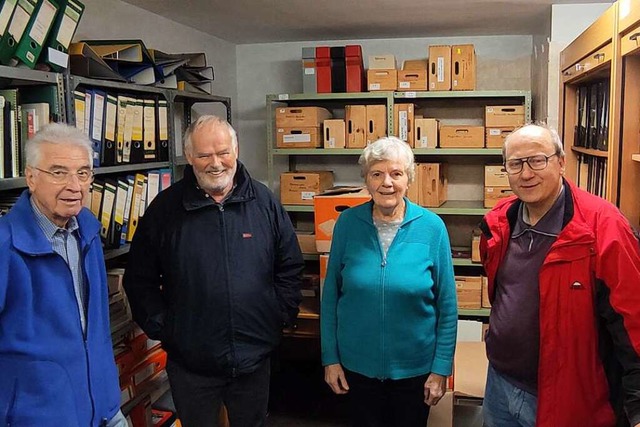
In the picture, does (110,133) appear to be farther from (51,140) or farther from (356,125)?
(356,125)

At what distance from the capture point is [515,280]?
5.12ft

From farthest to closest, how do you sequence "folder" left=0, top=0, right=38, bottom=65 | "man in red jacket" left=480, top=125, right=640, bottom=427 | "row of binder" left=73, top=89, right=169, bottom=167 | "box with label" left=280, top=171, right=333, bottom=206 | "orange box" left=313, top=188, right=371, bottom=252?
1. "box with label" left=280, top=171, right=333, bottom=206
2. "orange box" left=313, top=188, right=371, bottom=252
3. "row of binder" left=73, top=89, right=169, bottom=167
4. "folder" left=0, top=0, right=38, bottom=65
5. "man in red jacket" left=480, top=125, right=640, bottom=427

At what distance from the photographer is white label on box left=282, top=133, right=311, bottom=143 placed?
147 inches

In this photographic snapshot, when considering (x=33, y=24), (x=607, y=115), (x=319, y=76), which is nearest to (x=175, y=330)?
(x=33, y=24)

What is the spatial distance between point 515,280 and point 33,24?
1.66 m

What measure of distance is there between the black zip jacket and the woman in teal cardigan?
270mm

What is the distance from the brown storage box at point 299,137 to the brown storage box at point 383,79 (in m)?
0.47

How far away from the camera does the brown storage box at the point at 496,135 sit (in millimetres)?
3582

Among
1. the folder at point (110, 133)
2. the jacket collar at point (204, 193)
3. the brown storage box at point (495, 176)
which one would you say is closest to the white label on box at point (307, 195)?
the brown storage box at point (495, 176)

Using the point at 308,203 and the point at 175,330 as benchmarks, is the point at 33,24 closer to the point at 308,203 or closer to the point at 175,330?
the point at 175,330

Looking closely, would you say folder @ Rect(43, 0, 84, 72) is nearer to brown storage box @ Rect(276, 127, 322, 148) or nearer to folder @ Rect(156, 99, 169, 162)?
folder @ Rect(156, 99, 169, 162)

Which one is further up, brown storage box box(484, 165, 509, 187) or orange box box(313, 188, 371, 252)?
brown storage box box(484, 165, 509, 187)

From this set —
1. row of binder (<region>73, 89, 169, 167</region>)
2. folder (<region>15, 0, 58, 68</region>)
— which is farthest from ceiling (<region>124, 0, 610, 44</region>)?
folder (<region>15, 0, 58, 68</region>)

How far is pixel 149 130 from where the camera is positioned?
256 cm
